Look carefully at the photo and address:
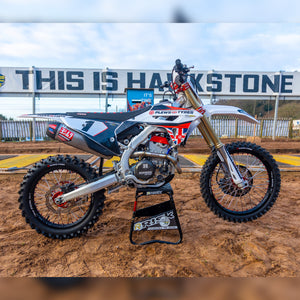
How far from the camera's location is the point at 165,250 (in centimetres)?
174

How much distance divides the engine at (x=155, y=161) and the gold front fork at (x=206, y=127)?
0.47 meters

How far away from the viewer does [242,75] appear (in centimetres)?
1106

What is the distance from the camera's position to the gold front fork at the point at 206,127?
2.18m

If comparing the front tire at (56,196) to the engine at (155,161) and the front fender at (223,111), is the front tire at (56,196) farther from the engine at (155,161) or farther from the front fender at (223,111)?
the front fender at (223,111)

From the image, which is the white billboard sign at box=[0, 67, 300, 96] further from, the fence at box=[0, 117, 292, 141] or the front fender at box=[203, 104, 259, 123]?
the front fender at box=[203, 104, 259, 123]

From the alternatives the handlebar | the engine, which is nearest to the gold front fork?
the handlebar

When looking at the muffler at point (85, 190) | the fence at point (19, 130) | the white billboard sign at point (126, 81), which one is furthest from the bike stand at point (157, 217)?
the fence at point (19, 130)

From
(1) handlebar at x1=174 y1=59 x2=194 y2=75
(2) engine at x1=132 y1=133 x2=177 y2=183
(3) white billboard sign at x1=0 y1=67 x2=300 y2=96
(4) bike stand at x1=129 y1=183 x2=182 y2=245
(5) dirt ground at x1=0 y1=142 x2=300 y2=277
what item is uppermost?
(3) white billboard sign at x1=0 y1=67 x2=300 y2=96

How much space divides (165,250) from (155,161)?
2.54 ft

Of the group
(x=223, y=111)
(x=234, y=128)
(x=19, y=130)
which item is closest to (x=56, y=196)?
(x=223, y=111)

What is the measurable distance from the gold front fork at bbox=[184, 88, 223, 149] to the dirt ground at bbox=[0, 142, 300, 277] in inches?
32.8

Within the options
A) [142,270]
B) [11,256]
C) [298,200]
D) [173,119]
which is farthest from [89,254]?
[298,200]

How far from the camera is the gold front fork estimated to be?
218cm

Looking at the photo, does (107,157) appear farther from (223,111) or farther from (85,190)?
(223,111)
